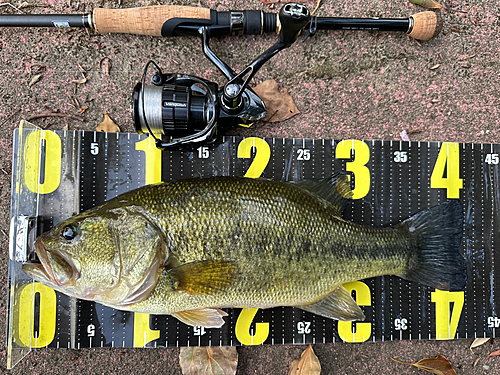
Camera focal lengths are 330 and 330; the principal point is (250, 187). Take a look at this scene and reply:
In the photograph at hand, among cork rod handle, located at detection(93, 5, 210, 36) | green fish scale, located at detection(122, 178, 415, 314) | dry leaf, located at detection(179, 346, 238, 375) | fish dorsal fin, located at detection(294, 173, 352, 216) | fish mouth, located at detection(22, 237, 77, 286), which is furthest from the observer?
dry leaf, located at detection(179, 346, 238, 375)

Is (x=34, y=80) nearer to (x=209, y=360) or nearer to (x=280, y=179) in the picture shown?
(x=280, y=179)

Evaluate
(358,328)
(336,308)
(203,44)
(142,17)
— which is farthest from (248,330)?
(142,17)

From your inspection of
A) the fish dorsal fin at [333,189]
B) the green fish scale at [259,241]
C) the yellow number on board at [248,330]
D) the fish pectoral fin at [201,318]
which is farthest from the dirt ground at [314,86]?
the green fish scale at [259,241]

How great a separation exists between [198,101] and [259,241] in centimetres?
99

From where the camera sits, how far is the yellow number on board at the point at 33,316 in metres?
2.30

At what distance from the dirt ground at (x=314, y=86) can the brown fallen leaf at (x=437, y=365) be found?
0.17 feet

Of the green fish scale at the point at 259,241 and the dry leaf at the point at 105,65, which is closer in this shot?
the green fish scale at the point at 259,241

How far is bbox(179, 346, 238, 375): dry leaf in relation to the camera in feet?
7.96

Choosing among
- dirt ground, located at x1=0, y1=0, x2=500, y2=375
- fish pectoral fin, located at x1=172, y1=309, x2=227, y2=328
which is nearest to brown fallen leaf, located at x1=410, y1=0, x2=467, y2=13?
dirt ground, located at x1=0, y1=0, x2=500, y2=375

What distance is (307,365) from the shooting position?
8.12 feet

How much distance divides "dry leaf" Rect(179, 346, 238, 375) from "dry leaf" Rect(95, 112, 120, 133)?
67.8 inches

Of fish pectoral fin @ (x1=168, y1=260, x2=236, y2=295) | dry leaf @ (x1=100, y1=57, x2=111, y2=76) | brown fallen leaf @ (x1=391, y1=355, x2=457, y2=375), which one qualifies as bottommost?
brown fallen leaf @ (x1=391, y1=355, x2=457, y2=375)

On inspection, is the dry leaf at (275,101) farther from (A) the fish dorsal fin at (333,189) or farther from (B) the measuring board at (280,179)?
(A) the fish dorsal fin at (333,189)

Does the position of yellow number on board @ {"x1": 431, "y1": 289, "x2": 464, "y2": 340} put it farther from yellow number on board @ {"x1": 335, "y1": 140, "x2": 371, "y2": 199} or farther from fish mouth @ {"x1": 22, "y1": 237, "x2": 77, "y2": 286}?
fish mouth @ {"x1": 22, "y1": 237, "x2": 77, "y2": 286}
